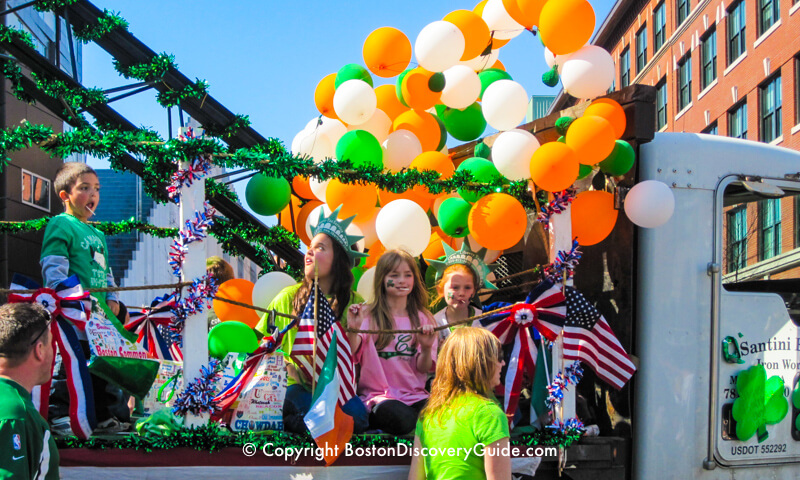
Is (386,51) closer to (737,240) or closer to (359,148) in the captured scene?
(359,148)

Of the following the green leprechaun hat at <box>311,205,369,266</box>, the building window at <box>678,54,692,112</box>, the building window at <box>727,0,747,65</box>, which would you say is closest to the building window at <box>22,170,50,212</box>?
the green leprechaun hat at <box>311,205,369,266</box>

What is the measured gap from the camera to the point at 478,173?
4875 mm

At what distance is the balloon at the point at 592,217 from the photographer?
4234mm

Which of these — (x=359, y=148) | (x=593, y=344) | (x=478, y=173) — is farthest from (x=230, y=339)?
(x=593, y=344)

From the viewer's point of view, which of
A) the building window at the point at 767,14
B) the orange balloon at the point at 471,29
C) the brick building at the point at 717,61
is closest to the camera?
the orange balloon at the point at 471,29

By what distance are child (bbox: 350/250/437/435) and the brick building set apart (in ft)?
54.7

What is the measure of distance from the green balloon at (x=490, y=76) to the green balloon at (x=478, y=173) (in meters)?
0.70

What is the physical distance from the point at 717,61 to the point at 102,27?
912 inches

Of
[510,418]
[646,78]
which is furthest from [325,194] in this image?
[646,78]

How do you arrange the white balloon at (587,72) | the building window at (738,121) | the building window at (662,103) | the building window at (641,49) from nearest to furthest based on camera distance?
the white balloon at (587,72) < the building window at (738,121) < the building window at (662,103) < the building window at (641,49)

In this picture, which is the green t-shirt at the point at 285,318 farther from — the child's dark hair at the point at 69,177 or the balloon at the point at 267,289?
the child's dark hair at the point at 69,177

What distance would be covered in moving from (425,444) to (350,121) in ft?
8.85

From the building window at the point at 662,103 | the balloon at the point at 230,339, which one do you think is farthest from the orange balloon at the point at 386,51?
the building window at the point at 662,103

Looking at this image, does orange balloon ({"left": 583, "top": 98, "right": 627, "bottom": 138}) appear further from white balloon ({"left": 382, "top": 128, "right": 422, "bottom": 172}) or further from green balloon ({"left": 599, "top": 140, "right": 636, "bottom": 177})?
white balloon ({"left": 382, "top": 128, "right": 422, "bottom": 172})
